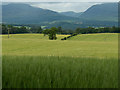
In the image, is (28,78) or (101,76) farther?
(101,76)

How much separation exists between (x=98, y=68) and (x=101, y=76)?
Answer: 1.02 feet

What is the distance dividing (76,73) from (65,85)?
0.38m

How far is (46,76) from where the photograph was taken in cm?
247

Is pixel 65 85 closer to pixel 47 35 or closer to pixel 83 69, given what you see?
pixel 83 69

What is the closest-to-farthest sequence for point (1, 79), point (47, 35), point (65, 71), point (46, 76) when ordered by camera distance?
1. point (1, 79)
2. point (46, 76)
3. point (65, 71)
4. point (47, 35)

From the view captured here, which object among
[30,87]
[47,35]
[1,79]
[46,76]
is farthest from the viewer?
[47,35]

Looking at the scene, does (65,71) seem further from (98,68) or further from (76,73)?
(98,68)

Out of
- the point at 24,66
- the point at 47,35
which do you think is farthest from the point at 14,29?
the point at 24,66

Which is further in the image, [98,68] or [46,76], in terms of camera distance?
[98,68]

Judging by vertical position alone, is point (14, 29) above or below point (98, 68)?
above

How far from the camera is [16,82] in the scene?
2.26 meters

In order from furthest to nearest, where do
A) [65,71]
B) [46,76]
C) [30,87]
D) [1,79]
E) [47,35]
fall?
1. [47,35]
2. [65,71]
3. [46,76]
4. [1,79]
5. [30,87]

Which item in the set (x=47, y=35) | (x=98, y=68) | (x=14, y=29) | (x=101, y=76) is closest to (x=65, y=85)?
(x=101, y=76)

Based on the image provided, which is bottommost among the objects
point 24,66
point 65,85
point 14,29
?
point 65,85
